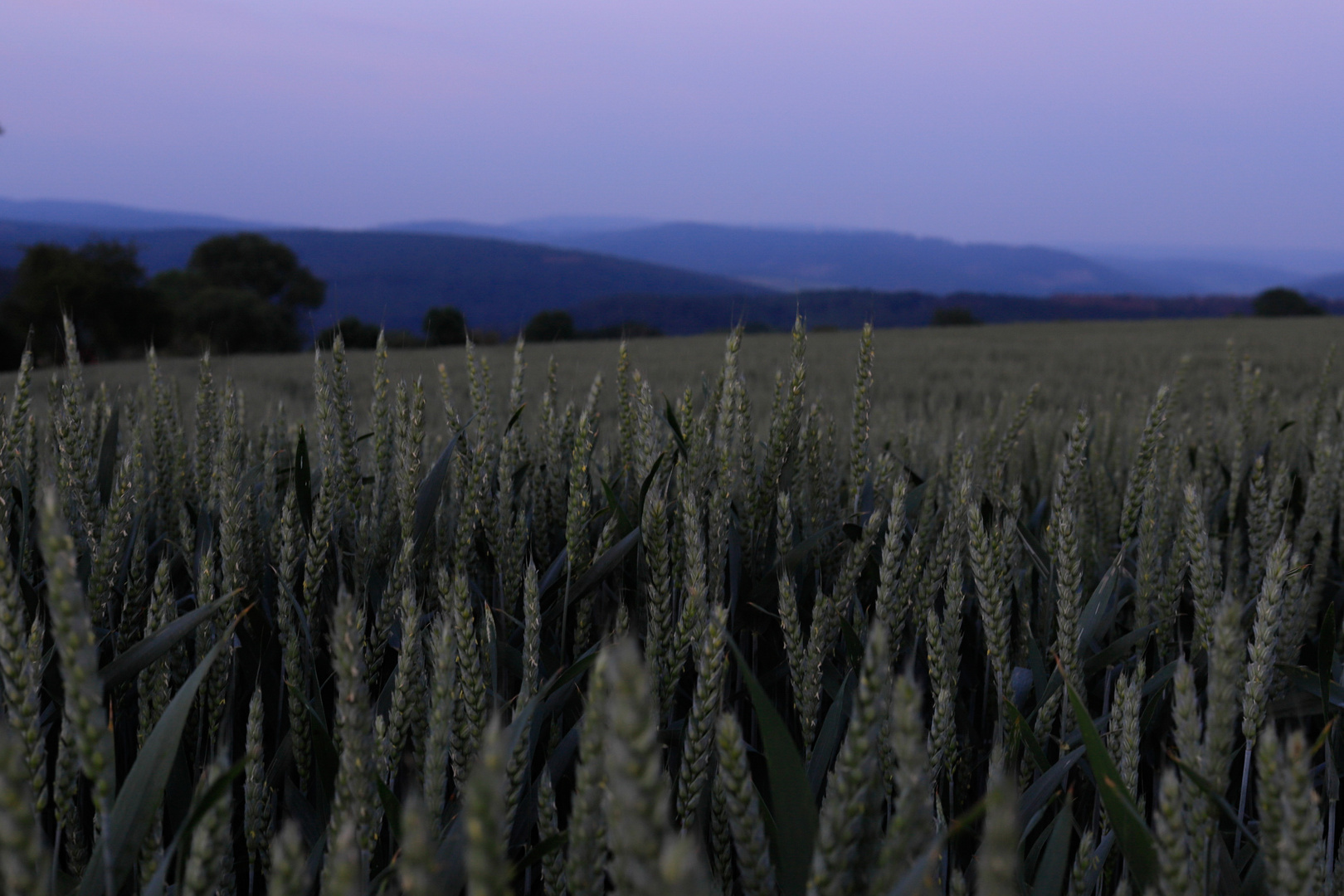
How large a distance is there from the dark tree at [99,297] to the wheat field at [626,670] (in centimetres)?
3369

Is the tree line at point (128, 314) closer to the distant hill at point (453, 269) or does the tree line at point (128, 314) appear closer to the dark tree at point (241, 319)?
the dark tree at point (241, 319)

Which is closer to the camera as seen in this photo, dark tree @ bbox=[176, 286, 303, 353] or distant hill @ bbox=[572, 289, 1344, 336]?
dark tree @ bbox=[176, 286, 303, 353]

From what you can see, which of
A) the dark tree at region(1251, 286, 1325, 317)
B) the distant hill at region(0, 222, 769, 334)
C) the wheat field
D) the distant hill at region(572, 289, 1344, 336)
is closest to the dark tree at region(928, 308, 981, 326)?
the distant hill at region(572, 289, 1344, 336)

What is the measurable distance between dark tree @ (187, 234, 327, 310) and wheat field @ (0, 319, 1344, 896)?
65088 millimetres

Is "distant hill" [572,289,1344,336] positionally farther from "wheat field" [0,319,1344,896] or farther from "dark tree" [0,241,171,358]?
"wheat field" [0,319,1344,896]

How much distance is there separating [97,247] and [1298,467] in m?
41.8

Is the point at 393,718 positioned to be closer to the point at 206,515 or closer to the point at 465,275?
the point at 206,515

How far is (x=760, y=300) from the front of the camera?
321 feet

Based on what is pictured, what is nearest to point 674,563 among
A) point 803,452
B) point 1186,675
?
point 803,452

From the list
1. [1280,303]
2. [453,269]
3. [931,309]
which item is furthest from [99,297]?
[453,269]

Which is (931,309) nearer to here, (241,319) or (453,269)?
(241,319)

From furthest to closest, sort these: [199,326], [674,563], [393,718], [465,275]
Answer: [465,275]
[199,326]
[674,563]
[393,718]

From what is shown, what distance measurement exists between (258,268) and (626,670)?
6902 cm

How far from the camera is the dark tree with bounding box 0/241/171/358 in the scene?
99.7 feet
